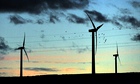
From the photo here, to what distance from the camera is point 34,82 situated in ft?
295

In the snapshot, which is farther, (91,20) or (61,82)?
(91,20)

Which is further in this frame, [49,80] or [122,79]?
[49,80]

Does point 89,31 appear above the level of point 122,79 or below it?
above

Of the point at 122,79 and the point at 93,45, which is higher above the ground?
the point at 93,45

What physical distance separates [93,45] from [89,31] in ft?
39.3

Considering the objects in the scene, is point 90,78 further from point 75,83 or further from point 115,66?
point 115,66

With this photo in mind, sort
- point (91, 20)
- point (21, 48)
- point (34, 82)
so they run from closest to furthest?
point (34, 82) → point (91, 20) → point (21, 48)

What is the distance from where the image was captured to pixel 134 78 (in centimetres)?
7838

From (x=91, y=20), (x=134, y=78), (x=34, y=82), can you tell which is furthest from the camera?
(x=91, y=20)

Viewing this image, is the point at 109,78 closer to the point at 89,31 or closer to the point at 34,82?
the point at 34,82

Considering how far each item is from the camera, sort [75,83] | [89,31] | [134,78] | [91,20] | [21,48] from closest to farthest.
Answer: [134,78], [75,83], [91,20], [89,31], [21,48]

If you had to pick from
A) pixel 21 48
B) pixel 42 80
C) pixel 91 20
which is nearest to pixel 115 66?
pixel 21 48

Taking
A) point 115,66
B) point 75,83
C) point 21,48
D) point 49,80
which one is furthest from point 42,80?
point 115,66

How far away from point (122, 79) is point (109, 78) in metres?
2.35
